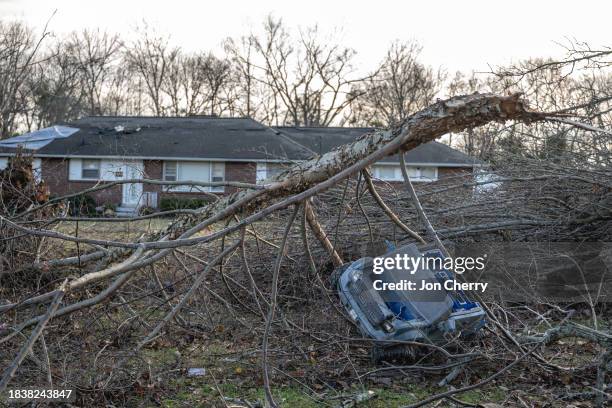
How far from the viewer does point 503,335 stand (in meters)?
5.30

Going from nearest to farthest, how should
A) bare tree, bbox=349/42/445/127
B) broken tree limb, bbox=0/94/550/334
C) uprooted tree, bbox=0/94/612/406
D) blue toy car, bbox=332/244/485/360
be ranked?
broken tree limb, bbox=0/94/550/334 < uprooted tree, bbox=0/94/612/406 < blue toy car, bbox=332/244/485/360 < bare tree, bbox=349/42/445/127

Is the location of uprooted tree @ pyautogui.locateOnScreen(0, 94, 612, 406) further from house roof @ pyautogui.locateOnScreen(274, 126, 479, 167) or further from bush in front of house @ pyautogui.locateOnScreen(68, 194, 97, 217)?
house roof @ pyautogui.locateOnScreen(274, 126, 479, 167)

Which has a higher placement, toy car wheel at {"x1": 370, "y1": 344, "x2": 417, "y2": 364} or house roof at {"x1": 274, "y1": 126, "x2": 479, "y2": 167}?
house roof at {"x1": 274, "y1": 126, "x2": 479, "y2": 167}

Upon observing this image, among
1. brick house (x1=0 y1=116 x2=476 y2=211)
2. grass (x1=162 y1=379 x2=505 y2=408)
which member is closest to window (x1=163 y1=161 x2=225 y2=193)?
brick house (x1=0 y1=116 x2=476 y2=211)

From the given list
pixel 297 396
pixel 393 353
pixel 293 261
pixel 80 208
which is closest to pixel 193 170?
pixel 80 208

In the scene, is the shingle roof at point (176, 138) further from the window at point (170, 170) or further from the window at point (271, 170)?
the window at point (271, 170)

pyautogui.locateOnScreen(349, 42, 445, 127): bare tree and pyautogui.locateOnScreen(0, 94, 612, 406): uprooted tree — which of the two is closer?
pyautogui.locateOnScreen(0, 94, 612, 406): uprooted tree

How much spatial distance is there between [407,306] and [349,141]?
796 inches

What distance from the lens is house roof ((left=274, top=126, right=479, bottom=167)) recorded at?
1010 inches

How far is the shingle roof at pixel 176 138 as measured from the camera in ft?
83.5

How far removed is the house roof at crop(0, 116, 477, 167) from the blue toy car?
1807cm

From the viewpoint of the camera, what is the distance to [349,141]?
25.3 m

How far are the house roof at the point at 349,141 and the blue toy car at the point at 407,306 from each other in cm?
1886

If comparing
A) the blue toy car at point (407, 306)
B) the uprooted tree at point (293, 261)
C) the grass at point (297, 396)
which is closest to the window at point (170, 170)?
the uprooted tree at point (293, 261)
